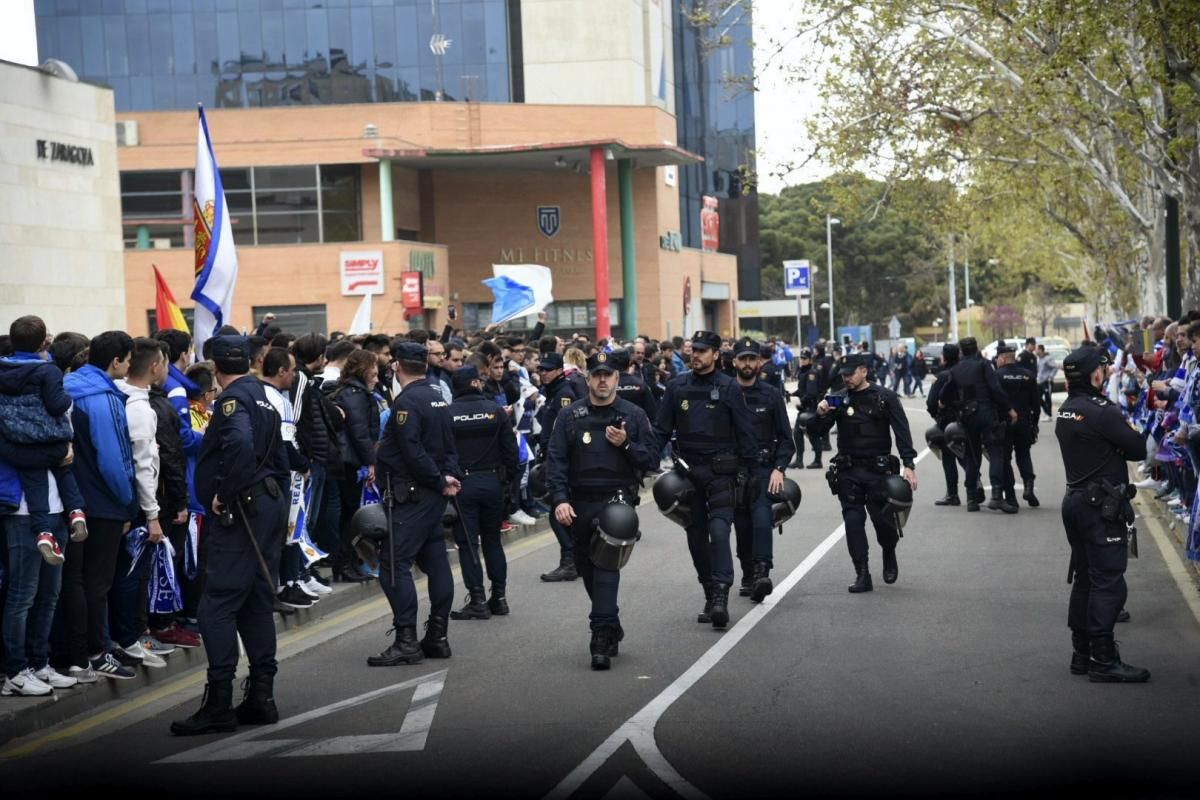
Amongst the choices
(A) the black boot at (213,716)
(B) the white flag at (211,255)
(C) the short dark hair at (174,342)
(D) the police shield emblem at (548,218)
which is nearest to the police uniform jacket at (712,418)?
(C) the short dark hair at (174,342)

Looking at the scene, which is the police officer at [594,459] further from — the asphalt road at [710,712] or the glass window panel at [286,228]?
the glass window panel at [286,228]

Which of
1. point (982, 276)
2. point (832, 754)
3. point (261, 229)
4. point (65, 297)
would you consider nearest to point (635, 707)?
point (832, 754)

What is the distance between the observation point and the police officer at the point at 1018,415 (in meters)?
18.5

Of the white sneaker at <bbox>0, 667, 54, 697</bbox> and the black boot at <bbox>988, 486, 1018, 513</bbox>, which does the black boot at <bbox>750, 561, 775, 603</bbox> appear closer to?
the white sneaker at <bbox>0, 667, 54, 697</bbox>

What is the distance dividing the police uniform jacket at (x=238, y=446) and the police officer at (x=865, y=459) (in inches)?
223

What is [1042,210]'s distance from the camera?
140ft

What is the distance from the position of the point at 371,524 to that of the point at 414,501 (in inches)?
12.2

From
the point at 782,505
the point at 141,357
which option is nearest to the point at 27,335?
the point at 141,357

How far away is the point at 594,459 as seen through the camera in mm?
10477

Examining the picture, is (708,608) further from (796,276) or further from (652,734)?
(796,276)

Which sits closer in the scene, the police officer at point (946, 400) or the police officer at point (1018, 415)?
the police officer at point (1018, 415)

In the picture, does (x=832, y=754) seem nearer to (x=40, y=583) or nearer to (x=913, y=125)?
(x=40, y=583)

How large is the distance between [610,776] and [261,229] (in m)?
43.2

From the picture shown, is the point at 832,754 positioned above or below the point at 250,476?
below
